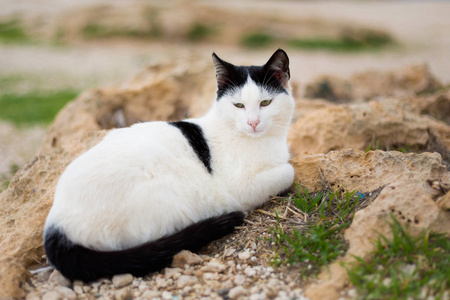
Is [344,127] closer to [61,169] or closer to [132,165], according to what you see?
[132,165]

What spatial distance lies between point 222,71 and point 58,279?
1918 mm

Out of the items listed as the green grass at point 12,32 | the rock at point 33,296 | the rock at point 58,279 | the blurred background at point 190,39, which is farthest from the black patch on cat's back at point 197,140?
the green grass at point 12,32

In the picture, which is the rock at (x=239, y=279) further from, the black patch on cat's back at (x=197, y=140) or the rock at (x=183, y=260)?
the black patch on cat's back at (x=197, y=140)

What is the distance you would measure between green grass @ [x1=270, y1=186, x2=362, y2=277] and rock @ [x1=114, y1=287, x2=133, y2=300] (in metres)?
0.92

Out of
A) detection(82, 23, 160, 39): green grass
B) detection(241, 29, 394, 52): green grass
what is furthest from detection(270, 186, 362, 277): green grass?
detection(82, 23, 160, 39): green grass

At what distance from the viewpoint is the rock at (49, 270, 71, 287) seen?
8.01ft

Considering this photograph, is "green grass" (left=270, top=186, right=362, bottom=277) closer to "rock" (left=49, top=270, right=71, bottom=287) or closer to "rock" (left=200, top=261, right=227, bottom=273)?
"rock" (left=200, top=261, right=227, bottom=273)

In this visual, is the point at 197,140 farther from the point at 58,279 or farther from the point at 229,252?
the point at 58,279

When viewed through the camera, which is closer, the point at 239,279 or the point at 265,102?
the point at 239,279

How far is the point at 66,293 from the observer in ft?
7.71

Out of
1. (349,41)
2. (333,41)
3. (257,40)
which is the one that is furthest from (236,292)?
(349,41)

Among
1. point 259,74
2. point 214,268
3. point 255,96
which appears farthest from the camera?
point 259,74

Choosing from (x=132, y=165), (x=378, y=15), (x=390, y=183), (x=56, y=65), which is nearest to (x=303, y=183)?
(x=390, y=183)

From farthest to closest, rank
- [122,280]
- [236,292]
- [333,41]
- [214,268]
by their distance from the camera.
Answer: [333,41] < [214,268] < [122,280] < [236,292]
